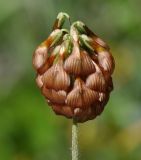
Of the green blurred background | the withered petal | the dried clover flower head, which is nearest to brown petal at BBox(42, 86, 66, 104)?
the dried clover flower head

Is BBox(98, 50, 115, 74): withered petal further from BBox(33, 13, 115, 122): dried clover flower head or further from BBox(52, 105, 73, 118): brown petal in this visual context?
BBox(52, 105, 73, 118): brown petal

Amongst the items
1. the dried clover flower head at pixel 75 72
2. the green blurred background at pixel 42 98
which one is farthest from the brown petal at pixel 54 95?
the green blurred background at pixel 42 98

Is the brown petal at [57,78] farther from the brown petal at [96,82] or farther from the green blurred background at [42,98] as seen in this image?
the green blurred background at [42,98]

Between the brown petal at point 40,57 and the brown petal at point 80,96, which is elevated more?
the brown petal at point 40,57

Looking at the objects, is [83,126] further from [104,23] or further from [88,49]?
[88,49]

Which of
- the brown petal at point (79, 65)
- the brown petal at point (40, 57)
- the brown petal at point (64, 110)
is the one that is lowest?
the brown petal at point (64, 110)

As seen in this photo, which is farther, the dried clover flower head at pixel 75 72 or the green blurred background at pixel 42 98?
the green blurred background at pixel 42 98

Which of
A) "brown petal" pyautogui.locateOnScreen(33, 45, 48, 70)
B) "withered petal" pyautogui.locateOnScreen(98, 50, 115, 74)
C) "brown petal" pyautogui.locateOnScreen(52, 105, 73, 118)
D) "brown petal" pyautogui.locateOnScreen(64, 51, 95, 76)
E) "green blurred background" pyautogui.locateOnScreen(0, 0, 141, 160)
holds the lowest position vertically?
"green blurred background" pyautogui.locateOnScreen(0, 0, 141, 160)

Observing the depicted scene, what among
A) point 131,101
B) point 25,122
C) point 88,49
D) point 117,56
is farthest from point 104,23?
point 88,49
